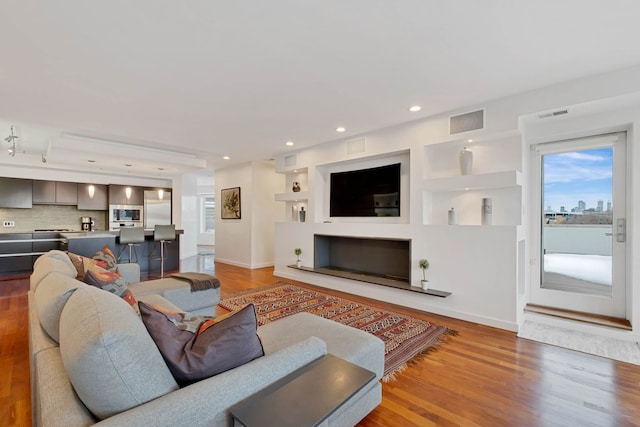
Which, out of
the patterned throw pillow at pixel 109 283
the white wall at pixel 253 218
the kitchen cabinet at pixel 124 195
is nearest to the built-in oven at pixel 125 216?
the kitchen cabinet at pixel 124 195

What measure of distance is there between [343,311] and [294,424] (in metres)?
2.91

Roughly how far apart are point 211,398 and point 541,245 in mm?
4175

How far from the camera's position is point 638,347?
2.76 meters

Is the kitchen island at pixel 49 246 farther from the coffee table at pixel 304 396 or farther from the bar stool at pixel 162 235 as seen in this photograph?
the coffee table at pixel 304 396

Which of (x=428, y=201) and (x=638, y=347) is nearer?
(x=638, y=347)

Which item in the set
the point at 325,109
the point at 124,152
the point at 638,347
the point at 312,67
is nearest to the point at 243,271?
the point at 124,152

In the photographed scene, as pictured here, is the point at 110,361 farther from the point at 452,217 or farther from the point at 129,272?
the point at 452,217

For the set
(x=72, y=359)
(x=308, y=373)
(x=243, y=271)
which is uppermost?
(x=72, y=359)

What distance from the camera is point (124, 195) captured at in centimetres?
773

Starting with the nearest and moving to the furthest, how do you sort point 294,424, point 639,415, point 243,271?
point 294,424
point 639,415
point 243,271

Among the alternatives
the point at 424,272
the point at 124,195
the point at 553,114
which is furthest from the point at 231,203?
the point at 553,114

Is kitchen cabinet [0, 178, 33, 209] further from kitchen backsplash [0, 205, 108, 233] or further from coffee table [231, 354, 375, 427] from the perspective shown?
coffee table [231, 354, 375, 427]

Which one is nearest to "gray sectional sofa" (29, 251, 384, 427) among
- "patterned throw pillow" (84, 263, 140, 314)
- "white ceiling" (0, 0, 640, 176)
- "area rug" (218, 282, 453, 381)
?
"patterned throw pillow" (84, 263, 140, 314)

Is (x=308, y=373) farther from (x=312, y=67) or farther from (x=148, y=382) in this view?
(x=312, y=67)
